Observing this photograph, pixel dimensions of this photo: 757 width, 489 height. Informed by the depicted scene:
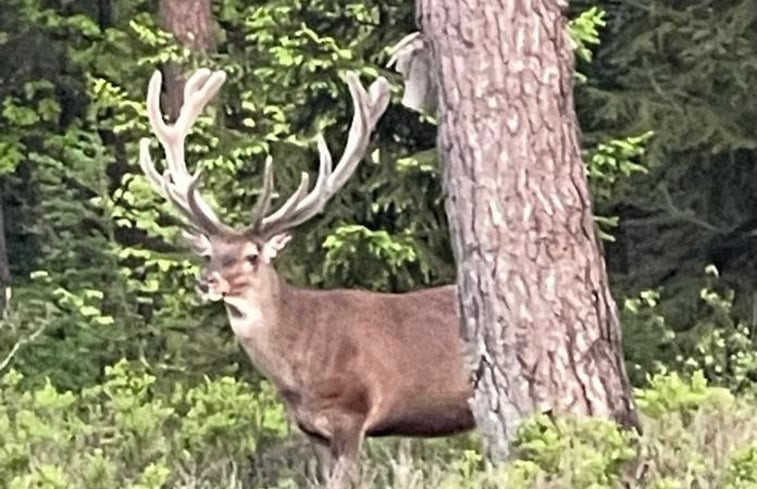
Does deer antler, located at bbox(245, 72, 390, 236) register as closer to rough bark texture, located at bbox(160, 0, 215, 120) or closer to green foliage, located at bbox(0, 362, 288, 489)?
green foliage, located at bbox(0, 362, 288, 489)

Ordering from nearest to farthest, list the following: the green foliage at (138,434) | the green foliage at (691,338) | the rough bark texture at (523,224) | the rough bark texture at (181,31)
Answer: the rough bark texture at (523,224) < the green foliage at (138,434) < the green foliage at (691,338) < the rough bark texture at (181,31)

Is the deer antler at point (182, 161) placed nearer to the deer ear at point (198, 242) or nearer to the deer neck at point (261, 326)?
the deer ear at point (198, 242)

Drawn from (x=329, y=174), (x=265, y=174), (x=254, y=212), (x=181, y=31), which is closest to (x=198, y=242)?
(x=254, y=212)

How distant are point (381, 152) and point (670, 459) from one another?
4836 mm

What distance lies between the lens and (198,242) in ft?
35.2

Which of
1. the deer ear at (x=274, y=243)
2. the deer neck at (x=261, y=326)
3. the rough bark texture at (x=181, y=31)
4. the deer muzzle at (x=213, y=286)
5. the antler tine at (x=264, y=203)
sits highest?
the rough bark texture at (x=181, y=31)

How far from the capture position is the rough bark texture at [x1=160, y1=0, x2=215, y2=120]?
16062mm

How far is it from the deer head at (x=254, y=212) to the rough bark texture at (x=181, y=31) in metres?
4.75

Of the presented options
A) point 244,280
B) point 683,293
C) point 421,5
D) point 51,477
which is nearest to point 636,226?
point 683,293

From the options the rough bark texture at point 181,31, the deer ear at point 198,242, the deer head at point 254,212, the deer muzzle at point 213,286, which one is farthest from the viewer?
the rough bark texture at point 181,31

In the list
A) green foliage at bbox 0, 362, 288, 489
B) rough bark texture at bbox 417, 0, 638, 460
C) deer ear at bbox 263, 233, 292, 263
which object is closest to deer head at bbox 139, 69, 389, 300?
deer ear at bbox 263, 233, 292, 263

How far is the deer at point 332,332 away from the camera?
10.5 metres

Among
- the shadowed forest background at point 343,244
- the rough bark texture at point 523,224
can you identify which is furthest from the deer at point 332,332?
the rough bark texture at point 523,224

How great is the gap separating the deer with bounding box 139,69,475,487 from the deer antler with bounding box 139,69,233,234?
0.01 m
